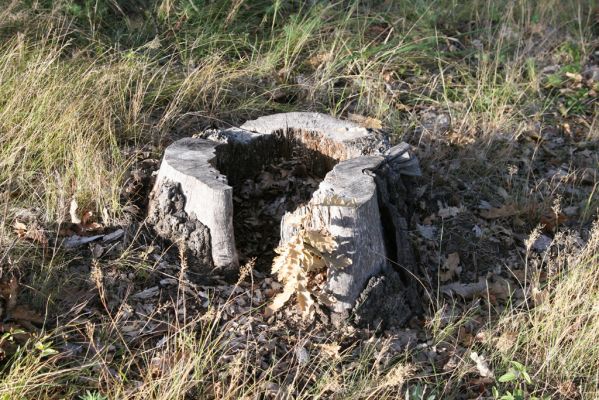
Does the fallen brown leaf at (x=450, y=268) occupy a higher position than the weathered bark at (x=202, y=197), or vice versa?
the weathered bark at (x=202, y=197)

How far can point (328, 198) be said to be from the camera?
3807 mm

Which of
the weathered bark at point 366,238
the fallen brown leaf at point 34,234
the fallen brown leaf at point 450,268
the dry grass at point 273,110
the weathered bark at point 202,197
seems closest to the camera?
the dry grass at point 273,110

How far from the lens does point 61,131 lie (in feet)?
15.7

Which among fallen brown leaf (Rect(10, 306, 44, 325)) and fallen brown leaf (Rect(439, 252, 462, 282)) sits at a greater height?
fallen brown leaf (Rect(10, 306, 44, 325))

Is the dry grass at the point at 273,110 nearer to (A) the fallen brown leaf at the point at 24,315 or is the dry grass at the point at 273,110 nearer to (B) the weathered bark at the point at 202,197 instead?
(A) the fallen brown leaf at the point at 24,315

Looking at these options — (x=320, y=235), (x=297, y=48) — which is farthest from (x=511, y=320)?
(x=297, y=48)

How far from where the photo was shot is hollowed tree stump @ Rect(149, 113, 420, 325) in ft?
12.7

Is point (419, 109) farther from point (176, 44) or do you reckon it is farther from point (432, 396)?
point (432, 396)

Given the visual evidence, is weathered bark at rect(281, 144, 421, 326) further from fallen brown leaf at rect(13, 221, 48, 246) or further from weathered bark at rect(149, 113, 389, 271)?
fallen brown leaf at rect(13, 221, 48, 246)

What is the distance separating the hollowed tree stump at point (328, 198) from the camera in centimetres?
387

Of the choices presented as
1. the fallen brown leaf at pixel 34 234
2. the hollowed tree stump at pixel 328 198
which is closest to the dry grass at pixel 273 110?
the fallen brown leaf at pixel 34 234

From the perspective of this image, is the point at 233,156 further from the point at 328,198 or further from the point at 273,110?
the point at 273,110

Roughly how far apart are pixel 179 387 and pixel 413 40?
4.12 metres

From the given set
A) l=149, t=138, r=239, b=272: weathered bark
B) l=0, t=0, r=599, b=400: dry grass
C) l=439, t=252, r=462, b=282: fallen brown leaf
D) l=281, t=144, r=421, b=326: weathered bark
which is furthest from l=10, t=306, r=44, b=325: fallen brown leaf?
l=439, t=252, r=462, b=282: fallen brown leaf
